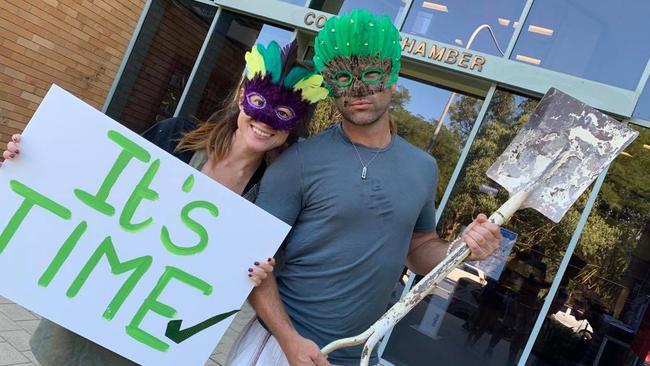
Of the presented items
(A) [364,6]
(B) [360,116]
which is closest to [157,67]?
(A) [364,6]

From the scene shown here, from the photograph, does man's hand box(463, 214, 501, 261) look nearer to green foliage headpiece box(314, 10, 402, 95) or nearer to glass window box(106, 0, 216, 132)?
green foliage headpiece box(314, 10, 402, 95)

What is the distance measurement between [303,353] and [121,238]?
0.70 meters

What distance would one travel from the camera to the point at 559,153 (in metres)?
1.70

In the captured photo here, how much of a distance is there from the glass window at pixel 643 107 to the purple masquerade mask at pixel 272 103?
3993 millimetres

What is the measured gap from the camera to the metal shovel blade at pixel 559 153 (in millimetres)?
1636

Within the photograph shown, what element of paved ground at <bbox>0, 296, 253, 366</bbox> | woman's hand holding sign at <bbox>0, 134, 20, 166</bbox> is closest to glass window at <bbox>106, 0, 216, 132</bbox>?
paved ground at <bbox>0, 296, 253, 366</bbox>

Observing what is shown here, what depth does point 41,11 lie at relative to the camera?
5773 mm

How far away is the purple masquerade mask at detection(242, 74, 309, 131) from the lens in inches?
71.8

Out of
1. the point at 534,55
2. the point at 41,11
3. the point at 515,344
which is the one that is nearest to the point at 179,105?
the point at 41,11

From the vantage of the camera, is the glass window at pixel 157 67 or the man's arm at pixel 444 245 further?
the glass window at pixel 157 67

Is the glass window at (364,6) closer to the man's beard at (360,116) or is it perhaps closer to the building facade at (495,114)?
the building facade at (495,114)

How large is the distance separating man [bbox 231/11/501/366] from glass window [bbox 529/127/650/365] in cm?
353

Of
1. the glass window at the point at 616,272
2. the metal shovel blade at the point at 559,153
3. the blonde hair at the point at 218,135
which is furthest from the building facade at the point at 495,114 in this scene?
the metal shovel blade at the point at 559,153

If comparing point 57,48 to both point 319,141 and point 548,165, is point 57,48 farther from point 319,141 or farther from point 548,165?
point 548,165
